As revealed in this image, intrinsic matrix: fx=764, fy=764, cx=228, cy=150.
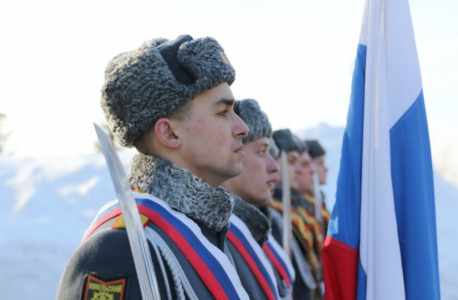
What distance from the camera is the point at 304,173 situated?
659cm

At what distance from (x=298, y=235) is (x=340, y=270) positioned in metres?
2.85

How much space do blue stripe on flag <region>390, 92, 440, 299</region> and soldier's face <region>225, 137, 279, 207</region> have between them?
3.82ft

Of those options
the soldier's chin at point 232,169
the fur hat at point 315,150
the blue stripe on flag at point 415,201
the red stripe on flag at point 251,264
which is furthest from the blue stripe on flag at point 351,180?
the fur hat at point 315,150

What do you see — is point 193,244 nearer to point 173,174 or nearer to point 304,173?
point 173,174

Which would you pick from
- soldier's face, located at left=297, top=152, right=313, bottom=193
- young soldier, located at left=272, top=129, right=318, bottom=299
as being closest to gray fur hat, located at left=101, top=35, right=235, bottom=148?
young soldier, located at left=272, top=129, right=318, bottom=299

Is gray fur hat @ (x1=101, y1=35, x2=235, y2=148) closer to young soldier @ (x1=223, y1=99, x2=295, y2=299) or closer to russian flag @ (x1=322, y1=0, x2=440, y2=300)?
russian flag @ (x1=322, y1=0, x2=440, y2=300)

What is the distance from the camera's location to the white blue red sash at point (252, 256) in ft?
9.89

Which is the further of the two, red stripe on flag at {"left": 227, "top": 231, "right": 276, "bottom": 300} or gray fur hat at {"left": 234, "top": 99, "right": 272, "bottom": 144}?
gray fur hat at {"left": 234, "top": 99, "right": 272, "bottom": 144}

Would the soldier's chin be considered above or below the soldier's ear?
below

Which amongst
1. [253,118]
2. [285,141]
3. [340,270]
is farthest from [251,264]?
[285,141]

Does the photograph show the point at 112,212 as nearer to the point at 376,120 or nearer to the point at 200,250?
the point at 200,250

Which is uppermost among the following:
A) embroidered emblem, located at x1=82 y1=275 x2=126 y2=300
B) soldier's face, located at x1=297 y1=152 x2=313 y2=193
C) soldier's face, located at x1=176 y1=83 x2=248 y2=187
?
soldier's face, located at x1=297 y1=152 x2=313 y2=193

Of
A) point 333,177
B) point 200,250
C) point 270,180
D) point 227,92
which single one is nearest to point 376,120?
point 227,92

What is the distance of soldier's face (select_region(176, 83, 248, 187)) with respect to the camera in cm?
261
